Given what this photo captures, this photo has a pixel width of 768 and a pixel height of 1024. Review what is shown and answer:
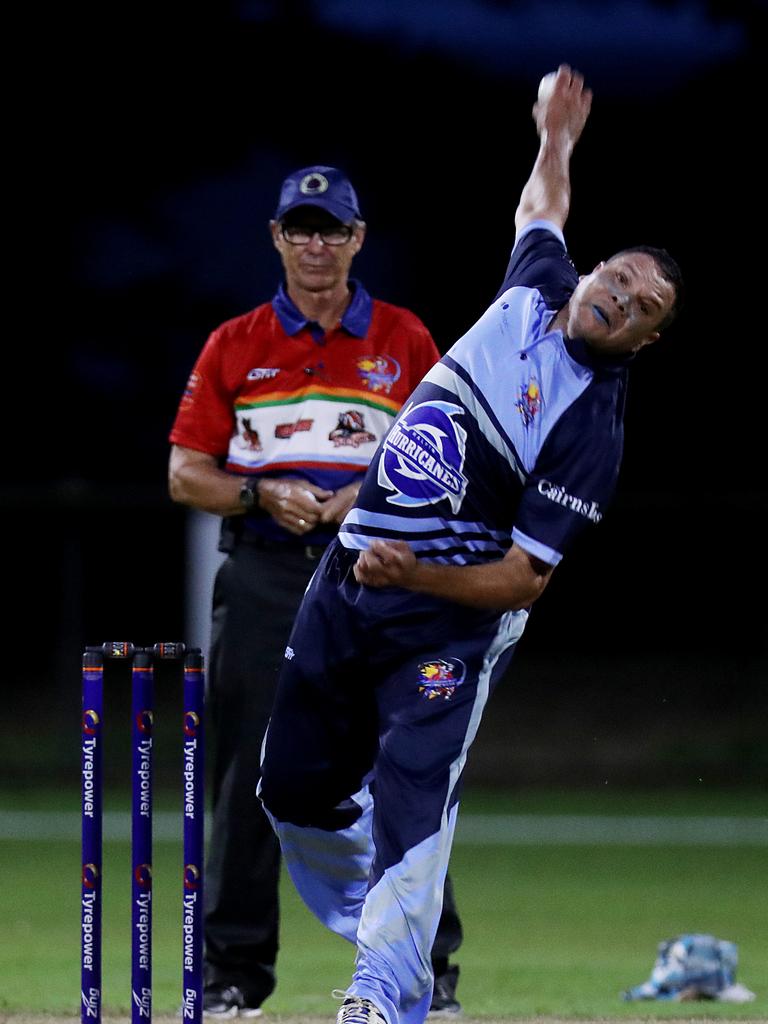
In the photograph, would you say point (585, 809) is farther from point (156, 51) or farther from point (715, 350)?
point (156, 51)

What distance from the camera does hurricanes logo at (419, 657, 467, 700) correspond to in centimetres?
402

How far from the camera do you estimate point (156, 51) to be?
13086 mm

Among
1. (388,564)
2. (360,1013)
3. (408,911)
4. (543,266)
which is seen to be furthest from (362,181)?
(360,1013)

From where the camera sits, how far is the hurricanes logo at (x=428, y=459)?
4.02m

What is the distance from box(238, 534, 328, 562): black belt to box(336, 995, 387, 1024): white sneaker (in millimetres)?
1265

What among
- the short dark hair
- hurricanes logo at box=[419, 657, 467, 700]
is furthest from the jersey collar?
hurricanes logo at box=[419, 657, 467, 700]

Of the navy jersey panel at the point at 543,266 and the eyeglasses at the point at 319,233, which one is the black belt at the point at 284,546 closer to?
the eyeglasses at the point at 319,233

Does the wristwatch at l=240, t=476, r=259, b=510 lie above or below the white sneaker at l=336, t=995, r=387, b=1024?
above

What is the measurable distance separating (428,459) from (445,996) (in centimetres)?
151

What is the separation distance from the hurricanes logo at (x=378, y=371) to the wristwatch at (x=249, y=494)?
385 millimetres

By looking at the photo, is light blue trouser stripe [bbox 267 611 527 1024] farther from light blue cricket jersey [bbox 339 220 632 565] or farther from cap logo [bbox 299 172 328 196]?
cap logo [bbox 299 172 328 196]

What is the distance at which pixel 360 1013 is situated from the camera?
3861 mm

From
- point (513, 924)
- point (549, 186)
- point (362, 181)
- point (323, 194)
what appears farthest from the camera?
point (362, 181)

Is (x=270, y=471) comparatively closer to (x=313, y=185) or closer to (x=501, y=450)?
(x=313, y=185)
